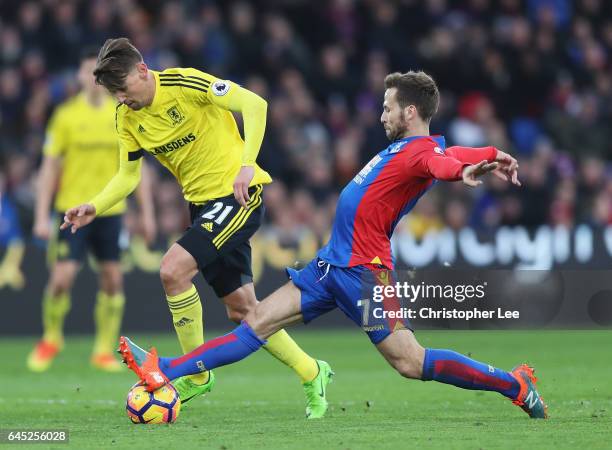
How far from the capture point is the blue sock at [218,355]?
22.1ft

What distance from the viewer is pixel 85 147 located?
10695 millimetres

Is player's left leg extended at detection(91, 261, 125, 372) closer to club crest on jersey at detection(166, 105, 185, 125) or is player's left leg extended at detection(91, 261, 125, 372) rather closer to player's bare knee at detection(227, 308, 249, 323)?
player's bare knee at detection(227, 308, 249, 323)

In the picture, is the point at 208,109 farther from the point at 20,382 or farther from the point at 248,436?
the point at 20,382

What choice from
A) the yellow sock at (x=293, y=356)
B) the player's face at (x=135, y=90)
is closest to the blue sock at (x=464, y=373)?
the yellow sock at (x=293, y=356)

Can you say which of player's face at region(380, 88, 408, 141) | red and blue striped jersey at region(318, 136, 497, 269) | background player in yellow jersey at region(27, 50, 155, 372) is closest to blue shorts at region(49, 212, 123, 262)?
background player in yellow jersey at region(27, 50, 155, 372)

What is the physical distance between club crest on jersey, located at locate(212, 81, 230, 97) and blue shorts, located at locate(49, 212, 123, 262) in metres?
3.61

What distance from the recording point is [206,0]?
17.5 metres

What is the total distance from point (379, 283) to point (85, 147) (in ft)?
15.4

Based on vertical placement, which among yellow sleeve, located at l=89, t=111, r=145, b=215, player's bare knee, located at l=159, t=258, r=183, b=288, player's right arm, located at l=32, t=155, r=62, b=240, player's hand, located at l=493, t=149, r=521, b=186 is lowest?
player's bare knee, located at l=159, t=258, r=183, b=288

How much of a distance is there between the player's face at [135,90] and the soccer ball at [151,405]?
157cm

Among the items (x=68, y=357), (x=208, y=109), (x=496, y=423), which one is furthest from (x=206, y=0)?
(x=496, y=423)

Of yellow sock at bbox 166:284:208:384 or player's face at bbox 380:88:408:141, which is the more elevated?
player's face at bbox 380:88:408:141

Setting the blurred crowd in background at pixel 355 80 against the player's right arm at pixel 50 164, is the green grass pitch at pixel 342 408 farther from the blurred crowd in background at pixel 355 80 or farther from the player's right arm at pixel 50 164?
the blurred crowd in background at pixel 355 80

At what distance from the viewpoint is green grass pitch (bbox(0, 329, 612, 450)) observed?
6.02m
